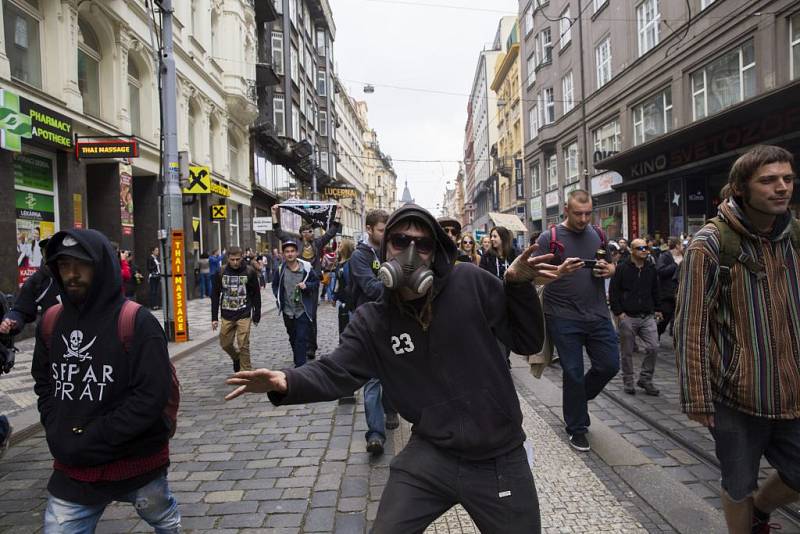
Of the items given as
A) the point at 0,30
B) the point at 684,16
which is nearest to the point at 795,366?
the point at 0,30

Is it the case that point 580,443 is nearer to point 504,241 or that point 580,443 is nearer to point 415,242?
point 415,242

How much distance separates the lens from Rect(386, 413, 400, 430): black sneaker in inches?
205

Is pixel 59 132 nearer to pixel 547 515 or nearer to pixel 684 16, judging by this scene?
pixel 547 515

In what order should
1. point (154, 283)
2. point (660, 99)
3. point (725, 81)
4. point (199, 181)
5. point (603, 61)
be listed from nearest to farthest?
point (199, 181) → point (725, 81) → point (154, 283) → point (660, 99) → point (603, 61)

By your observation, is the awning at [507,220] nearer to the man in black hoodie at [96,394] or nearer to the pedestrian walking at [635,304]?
the pedestrian walking at [635,304]

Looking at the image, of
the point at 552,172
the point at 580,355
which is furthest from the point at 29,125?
the point at 552,172

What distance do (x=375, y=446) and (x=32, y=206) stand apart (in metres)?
10.8

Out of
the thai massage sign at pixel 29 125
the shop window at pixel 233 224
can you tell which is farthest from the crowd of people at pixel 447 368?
the shop window at pixel 233 224

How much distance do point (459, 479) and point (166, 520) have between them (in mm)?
1421

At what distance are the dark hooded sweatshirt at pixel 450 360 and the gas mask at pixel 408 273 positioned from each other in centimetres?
13

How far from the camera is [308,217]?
18750mm

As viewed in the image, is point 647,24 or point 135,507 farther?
point 647,24

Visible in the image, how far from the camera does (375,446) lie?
177 inches

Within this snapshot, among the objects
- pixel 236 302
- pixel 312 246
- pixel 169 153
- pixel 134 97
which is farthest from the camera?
pixel 134 97
